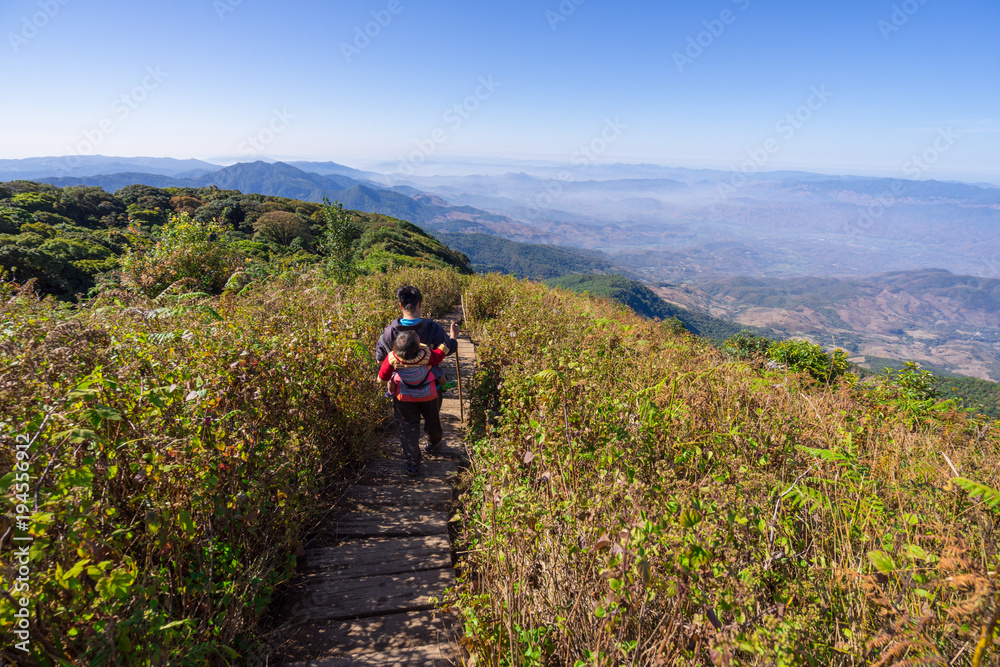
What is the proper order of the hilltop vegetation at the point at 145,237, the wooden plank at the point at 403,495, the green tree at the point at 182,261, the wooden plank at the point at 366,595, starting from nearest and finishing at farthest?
the wooden plank at the point at 366,595, the wooden plank at the point at 403,495, the green tree at the point at 182,261, the hilltop vegetation at the point at 145,237

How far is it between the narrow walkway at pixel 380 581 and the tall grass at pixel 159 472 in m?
0.29

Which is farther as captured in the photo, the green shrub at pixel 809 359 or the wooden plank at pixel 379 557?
the green shrub at pixel 809 359

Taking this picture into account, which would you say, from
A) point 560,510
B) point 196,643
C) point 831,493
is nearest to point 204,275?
point 196,643

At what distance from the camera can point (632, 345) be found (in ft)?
18.6

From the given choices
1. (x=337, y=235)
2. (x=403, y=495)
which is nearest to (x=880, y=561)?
(x=403, y=495)

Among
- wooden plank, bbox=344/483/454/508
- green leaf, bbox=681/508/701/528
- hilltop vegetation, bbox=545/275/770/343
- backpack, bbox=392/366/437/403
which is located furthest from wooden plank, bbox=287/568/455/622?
hilltop vegetation, bbox=545/275/770/343

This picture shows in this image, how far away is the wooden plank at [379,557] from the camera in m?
2.93

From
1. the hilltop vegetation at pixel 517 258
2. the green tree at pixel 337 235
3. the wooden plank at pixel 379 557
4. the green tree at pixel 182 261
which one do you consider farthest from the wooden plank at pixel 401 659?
the hilltop vegetation at pixel 517 258

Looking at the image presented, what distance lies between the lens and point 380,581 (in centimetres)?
286

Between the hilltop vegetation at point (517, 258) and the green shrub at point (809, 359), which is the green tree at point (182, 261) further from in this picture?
the hilltop vegetation at point (517, 258)

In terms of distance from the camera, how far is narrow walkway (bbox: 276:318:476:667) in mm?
2371

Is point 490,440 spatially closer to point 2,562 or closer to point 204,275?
point 2,562

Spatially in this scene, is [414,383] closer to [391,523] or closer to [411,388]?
[411,388]

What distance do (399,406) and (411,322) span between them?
0.93 metres
